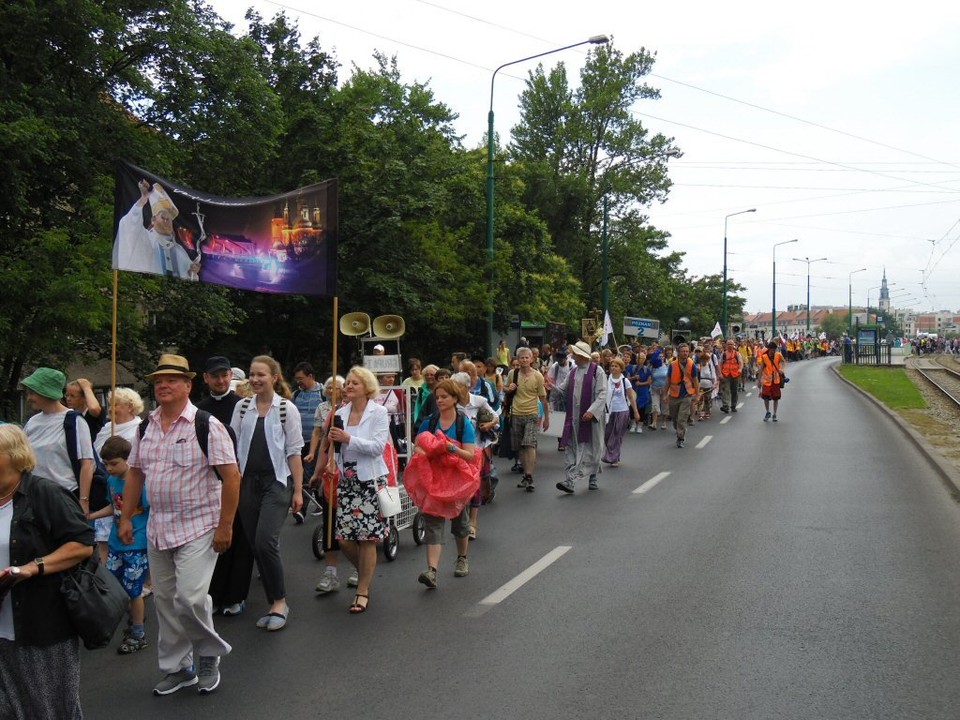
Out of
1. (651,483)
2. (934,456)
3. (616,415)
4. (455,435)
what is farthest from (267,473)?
(934,456)

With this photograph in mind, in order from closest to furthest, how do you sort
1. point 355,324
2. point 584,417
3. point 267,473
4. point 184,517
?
point 184,517, point 267,473, point 584,417, point 355,324

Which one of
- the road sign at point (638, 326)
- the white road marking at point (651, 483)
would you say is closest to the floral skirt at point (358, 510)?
the white road marking at point (651, 483)

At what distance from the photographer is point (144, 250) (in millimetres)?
7387

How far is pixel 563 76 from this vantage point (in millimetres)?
49312

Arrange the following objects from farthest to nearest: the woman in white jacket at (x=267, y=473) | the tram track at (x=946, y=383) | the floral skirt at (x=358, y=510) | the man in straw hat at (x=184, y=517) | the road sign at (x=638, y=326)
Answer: the road sign at (x=638, y=326), the tram track at (x=946, y=383), the floral skirt at (x=358, y=510), the woman in white jacket at (x=267, y=473), the man in straw hat at (x=184, y=517)

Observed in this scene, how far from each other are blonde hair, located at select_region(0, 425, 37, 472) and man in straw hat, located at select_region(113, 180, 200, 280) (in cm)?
388

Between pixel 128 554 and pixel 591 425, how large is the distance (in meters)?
7.01

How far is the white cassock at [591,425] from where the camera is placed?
11.8 m

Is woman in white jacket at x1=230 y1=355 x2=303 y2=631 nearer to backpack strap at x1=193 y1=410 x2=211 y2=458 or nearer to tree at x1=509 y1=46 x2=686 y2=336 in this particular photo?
backpack strap at x1=193 y1=410 x2=211 y2=458

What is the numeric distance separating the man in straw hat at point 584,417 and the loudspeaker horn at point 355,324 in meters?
4.81

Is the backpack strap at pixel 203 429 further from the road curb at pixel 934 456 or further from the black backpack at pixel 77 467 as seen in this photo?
the road curb at pixel 934 456

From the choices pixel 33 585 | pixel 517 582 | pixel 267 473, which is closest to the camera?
pixel 33 585

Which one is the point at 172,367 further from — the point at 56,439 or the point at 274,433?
the point at 56,439

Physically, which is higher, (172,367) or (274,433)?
(172,367)
